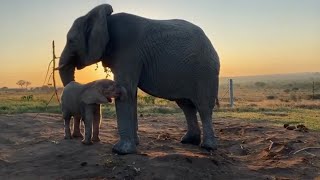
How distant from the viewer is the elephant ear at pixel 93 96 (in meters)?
8.86

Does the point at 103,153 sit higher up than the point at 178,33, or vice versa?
the point at 178,33

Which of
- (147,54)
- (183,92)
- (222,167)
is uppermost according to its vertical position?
(147,54)

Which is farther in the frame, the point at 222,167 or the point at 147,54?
the point at 147,54

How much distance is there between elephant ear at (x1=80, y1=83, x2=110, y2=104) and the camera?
886 centimetres

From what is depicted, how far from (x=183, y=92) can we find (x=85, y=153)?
2.29 meters

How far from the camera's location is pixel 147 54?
920 centimetres

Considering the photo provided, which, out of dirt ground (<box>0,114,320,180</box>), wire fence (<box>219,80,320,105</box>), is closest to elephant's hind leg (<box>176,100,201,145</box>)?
dirt ground (<box>0,114,320,180</box>)

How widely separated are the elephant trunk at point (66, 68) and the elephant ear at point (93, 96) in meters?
0.71

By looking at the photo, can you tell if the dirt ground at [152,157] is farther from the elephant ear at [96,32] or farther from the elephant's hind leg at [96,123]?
the elephant ear at [96,32]

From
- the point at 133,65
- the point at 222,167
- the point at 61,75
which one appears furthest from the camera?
the point at 61,75

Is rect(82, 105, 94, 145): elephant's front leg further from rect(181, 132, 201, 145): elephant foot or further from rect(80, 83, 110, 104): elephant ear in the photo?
rect(181, 132, 201, 145): elephant foot

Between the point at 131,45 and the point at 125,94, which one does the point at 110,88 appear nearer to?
the point at 125,94

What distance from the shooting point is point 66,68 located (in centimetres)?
965

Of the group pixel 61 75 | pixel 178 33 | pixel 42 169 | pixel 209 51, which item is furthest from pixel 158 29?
pixel 42 169
